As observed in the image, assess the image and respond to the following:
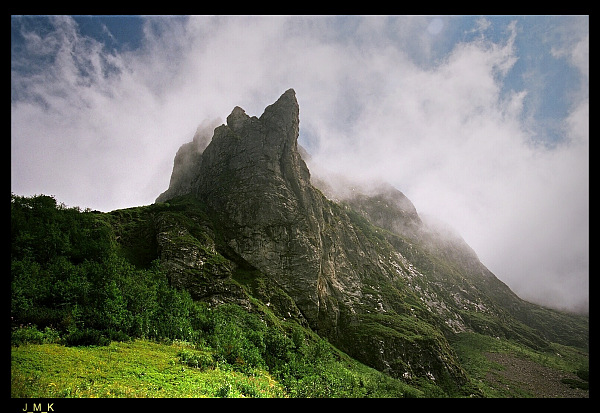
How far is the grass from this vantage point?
15.4m

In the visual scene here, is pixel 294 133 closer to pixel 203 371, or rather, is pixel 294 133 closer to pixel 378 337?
pixel 378 337

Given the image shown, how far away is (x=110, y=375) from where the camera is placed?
62.6 feet

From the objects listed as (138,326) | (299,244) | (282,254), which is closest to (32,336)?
(138,326)

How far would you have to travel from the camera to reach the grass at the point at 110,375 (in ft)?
50.7

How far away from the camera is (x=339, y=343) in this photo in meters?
101

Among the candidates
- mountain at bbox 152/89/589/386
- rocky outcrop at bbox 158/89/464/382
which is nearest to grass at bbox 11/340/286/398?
mountain at bbox 152/89/589/386

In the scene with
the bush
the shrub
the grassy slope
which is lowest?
the bush

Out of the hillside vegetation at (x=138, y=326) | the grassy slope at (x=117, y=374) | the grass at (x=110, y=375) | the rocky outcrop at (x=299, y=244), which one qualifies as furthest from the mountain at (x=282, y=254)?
the grass at (x=110, y=375)

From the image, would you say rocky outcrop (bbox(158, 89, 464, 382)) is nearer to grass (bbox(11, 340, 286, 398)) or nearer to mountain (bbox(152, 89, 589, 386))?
mountain (bbox(152, 89, 589, 386))

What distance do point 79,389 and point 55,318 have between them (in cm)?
1718

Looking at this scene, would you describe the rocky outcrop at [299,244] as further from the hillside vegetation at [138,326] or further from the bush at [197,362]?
the bush at [197,362]

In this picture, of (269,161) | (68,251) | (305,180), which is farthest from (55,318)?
(305,180)

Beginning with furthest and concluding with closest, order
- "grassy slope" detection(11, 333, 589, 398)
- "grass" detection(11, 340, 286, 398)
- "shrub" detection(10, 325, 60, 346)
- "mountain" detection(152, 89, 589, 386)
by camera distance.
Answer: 1. "mountain" detection(152, 89, 589, 386)
2. "shrub" detection(10, 325, 60, 346)
3. "grassy slope" detection(11, 333, 589, 398)
4. "grass" detection(11, 340, 286, 398)
